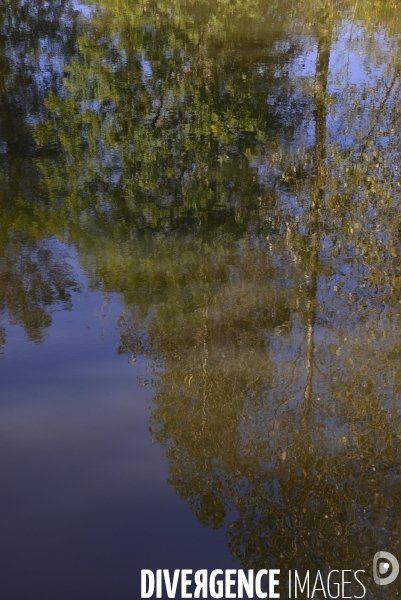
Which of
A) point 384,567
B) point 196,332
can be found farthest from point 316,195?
point 384,567

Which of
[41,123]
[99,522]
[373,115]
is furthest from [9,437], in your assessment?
[373,115]

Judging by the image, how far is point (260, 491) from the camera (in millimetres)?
3227

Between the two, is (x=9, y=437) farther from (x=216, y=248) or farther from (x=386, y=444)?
(x=216, y=248)

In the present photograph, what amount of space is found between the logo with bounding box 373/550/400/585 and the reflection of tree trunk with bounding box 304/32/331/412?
968 millimetres

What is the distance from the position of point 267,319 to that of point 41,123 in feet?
15.6

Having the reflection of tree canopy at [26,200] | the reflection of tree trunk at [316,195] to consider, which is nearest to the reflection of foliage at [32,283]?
the reflection of tree canopy at [26,200]

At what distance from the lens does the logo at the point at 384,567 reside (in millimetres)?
2855

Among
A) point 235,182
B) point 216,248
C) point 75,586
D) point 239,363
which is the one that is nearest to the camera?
point 75,586

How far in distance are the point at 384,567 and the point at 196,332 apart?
6.19 ft

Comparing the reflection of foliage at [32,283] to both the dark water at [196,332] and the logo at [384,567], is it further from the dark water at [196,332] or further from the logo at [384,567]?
the logo at [384,567]

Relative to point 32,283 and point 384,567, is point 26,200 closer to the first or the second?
point 32,283

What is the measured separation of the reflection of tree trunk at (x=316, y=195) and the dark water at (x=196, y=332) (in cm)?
2

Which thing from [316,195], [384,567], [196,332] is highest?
[316,195]

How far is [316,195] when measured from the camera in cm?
606
